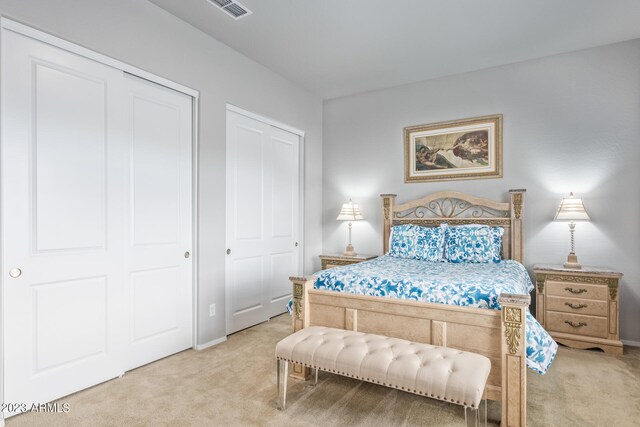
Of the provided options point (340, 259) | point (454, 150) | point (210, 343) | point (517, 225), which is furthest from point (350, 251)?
point (210, 343)

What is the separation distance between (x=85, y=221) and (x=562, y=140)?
4389 millimetres

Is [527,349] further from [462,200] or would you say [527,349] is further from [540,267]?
[462,200]

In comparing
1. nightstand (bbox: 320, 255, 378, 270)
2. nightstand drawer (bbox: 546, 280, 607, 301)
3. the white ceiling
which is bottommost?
nightstand drawer (bbox: 546, 280, 607, 301)

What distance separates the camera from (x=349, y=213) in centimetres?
457

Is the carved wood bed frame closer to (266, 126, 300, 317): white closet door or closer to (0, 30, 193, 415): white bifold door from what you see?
(0, 30, 193, 415): white bifold door

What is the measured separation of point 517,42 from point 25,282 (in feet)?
14.6

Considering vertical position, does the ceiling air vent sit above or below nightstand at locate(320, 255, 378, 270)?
above

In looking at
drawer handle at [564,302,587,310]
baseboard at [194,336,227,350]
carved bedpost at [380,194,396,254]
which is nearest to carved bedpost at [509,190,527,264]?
drawer handle at [564,302,587,310]

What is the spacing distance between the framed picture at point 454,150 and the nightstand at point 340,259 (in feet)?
3.74

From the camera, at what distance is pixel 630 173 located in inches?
134

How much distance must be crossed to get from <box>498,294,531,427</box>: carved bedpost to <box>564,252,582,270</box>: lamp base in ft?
6.27

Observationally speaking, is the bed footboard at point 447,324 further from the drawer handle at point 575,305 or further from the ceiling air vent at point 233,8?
the ceiling air vent at point 233,8

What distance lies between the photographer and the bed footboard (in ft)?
6.32

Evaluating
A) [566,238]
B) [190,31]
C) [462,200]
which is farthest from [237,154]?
[566,238]
